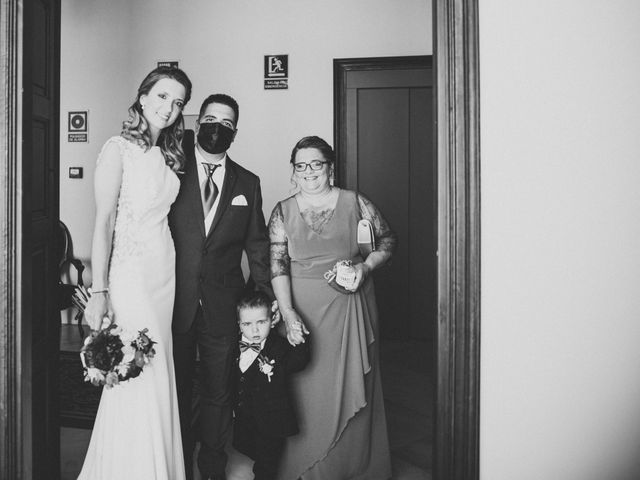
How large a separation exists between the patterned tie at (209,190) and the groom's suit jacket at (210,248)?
2cm

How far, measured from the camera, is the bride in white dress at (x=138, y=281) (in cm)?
179

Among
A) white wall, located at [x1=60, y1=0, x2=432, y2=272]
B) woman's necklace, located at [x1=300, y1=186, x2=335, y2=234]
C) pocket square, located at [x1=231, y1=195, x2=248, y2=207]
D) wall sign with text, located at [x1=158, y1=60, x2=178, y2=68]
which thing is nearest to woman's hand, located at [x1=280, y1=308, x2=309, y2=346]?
woman's necklace, located at [x1=300, y1=186, x2=335, y2=234]

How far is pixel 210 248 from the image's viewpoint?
2043 millimetres

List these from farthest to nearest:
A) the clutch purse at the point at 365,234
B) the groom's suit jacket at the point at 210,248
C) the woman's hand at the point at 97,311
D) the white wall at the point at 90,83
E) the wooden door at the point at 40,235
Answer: the white wall at the point at 90,83 < the clutch purse at the point at 365,234 < the groom's suit jacket at the point at 210,248 < the woman's hand at the point at 97,311 < the wooden door at the point at 40,235

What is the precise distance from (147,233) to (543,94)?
4.55 ft

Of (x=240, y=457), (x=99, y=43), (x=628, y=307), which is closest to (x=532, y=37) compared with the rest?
(x=628, y=307)

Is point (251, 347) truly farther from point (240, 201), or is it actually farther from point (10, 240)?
point (10, 240)

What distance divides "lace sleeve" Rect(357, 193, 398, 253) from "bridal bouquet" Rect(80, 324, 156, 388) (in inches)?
40.6

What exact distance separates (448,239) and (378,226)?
0.73 meters

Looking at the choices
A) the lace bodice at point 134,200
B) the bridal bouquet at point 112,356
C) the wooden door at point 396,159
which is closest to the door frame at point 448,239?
the bridal bouquet at point 112,356

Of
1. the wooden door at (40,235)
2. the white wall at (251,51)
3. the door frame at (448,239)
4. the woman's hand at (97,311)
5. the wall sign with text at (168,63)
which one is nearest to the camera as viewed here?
the door frame at (448,239)

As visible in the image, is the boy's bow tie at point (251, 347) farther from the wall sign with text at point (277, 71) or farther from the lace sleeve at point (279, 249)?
the wall sign with text at point (277, 71)

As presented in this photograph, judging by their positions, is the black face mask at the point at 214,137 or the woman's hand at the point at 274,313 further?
the woman's hand at the point at 274,313

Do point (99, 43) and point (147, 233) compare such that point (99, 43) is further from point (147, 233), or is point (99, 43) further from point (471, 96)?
point (471, 96)
